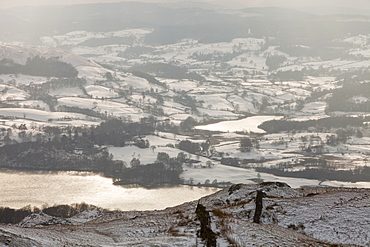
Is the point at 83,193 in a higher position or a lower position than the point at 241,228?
lower

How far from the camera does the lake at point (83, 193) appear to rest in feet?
429

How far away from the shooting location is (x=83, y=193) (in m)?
143

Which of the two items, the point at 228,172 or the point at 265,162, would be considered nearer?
the point at 228,172

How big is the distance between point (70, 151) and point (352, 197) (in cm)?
16589

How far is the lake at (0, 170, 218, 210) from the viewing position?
13088 cm

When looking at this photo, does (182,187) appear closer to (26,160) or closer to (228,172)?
(228,172)

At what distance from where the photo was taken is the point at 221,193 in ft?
163

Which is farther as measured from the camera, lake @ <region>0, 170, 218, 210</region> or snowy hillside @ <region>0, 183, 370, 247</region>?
lake @ <region>0, 170, 218, 210</region>

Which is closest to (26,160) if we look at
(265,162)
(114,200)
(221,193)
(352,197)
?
(114,200)

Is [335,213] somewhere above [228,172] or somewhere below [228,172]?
above

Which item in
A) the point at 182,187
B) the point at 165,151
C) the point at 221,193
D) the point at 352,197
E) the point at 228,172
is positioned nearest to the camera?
the point at 352,197

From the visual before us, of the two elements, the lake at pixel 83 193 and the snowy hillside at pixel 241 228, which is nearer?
the snowy hillside at pixel 241 228

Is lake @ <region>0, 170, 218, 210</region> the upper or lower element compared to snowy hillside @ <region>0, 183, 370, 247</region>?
lower

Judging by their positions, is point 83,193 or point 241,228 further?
point 83,193
